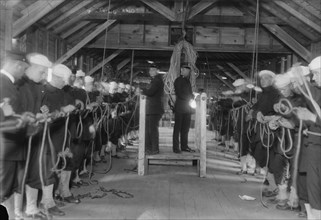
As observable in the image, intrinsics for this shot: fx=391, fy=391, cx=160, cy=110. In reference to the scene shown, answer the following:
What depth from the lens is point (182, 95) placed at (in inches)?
279

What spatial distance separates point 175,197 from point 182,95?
240 centimetres

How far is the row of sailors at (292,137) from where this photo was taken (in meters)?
3.65

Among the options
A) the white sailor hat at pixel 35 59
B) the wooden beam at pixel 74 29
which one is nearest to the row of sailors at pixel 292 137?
the white sailor hat at pixel 35 59

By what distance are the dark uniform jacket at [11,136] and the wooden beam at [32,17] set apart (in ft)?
12.3

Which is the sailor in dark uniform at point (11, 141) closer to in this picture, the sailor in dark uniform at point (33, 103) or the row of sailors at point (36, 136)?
the row of sailors at point (36, 136)

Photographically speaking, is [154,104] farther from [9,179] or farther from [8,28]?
[9,179]

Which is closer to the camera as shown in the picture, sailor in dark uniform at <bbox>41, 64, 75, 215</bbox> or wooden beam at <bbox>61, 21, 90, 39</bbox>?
sailor in dark uniform at <bbox>41, 64, 75, 215</bbox>

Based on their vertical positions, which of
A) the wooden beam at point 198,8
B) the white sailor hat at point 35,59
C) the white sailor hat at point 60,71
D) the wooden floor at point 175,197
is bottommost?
the wooden floor at point 175,197

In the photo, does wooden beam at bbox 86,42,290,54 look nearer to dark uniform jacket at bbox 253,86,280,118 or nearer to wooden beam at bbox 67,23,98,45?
wooden beam at bbox 67,23,98,45

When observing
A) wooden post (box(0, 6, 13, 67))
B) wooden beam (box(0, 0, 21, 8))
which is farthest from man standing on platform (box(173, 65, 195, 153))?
wooden beam (box(0, 0, 21, 8))

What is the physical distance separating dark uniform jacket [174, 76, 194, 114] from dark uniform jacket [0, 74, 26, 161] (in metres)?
3.93

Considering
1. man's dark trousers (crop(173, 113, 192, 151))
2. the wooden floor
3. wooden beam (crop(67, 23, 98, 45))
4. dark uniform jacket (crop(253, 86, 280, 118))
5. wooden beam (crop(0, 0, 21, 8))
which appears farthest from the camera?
wooden beam (crop(67, 23, 98, 45))

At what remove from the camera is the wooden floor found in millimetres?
4363

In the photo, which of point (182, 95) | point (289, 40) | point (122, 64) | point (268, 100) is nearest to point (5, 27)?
point (182, 95)
